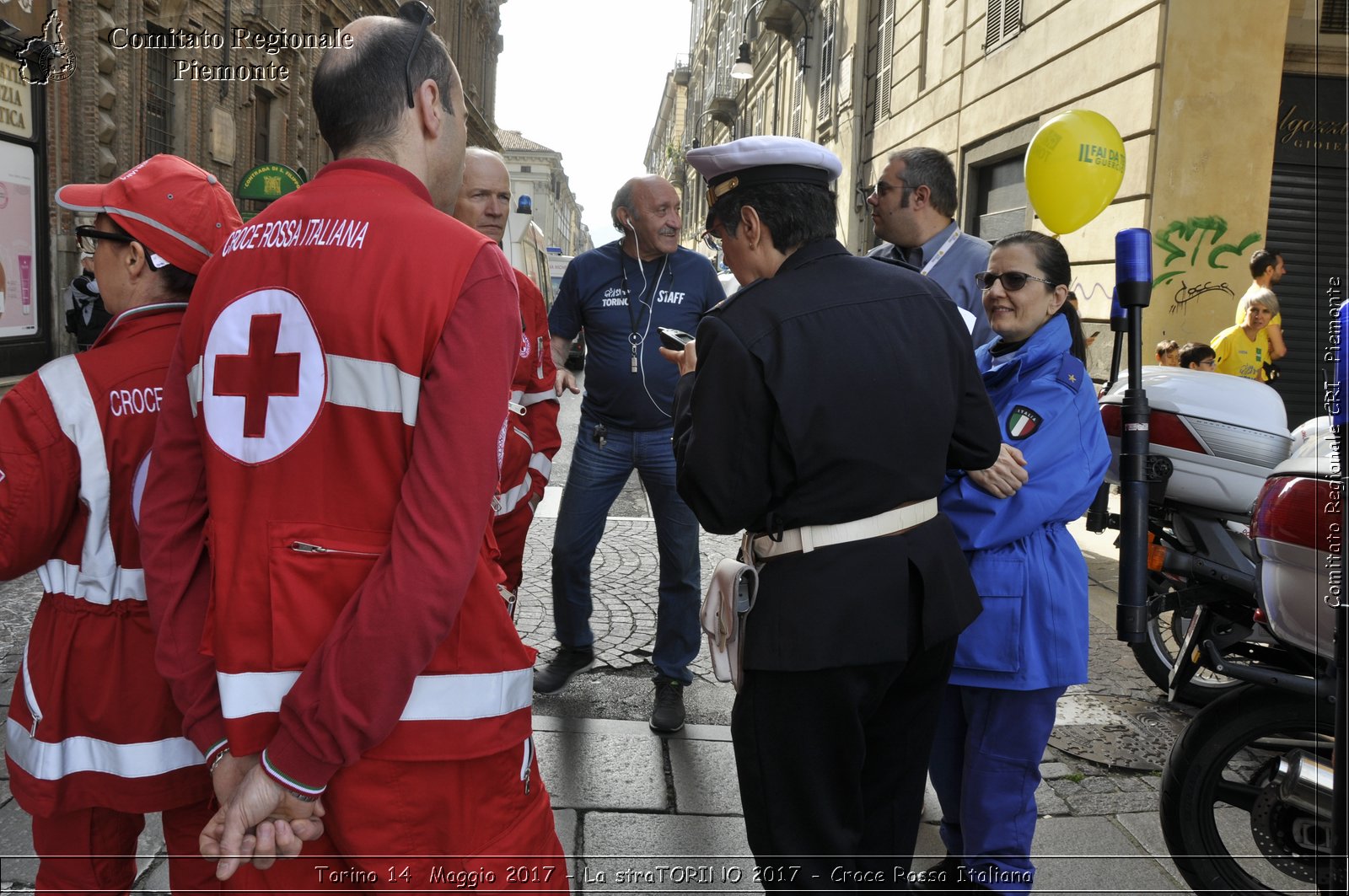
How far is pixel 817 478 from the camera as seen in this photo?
2074mm

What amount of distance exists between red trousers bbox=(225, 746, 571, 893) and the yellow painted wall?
353 inches

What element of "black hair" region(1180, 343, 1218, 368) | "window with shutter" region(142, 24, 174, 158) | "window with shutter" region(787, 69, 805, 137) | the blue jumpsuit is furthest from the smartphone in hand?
"window with shutter" region(787, 69, 805, 137)

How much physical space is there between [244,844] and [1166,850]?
2.77 metres

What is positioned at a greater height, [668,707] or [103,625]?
[103,625]

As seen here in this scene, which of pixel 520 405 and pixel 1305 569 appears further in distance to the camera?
pixel 520 405

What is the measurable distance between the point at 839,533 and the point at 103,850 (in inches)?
61.8

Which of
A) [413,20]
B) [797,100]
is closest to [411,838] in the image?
[413,20]

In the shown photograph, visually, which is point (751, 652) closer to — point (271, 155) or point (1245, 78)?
point (1245, 78)

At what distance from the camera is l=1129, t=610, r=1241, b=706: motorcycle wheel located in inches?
168

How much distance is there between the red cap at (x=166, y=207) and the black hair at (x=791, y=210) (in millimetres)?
1024

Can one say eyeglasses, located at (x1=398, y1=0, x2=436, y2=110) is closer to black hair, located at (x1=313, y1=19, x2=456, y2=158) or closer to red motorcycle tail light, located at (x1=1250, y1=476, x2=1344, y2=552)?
black hair, located at (x1=313, y1=19, x2=456, y2=158)

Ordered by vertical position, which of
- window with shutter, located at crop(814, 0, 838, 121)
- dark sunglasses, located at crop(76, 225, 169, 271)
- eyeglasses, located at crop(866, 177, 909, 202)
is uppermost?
window with shutter, located at crop(814, 0, 838, 121)

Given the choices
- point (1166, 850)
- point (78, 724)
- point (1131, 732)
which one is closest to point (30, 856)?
point (78, 724)

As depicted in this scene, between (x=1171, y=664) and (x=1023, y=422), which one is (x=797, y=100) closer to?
(x=1171, y=664)
